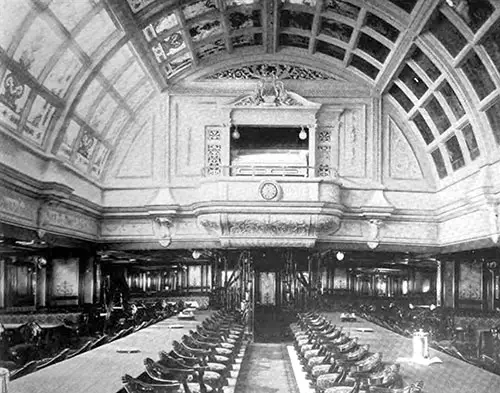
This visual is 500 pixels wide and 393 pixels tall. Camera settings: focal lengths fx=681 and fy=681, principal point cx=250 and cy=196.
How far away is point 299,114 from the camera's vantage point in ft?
59.3

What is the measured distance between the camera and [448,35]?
13438 millimetres

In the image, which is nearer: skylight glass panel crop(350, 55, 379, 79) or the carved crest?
skylight glass panel crop(350, 55, 379, 79)

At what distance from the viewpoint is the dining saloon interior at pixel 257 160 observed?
13.1 m

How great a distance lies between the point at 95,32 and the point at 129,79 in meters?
3.26

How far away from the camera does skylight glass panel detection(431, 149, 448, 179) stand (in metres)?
17.6

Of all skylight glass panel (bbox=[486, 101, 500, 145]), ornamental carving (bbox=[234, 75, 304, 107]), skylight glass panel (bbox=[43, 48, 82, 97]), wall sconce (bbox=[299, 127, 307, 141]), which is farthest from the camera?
ornamental carving (bbox=[234, 75, 304, 107])

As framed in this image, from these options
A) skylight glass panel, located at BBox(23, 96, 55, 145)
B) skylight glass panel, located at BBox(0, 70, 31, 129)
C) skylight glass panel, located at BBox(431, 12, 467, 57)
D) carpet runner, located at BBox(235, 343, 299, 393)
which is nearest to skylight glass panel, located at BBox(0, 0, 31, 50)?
skylight glass panel, located at BBox(0, 70, 31, 129)

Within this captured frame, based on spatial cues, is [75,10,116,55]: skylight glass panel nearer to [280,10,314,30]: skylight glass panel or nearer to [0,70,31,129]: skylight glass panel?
[0,70,31,129]: skylight glass panel

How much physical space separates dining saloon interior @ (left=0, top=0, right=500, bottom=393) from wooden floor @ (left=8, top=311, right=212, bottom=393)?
305 cm

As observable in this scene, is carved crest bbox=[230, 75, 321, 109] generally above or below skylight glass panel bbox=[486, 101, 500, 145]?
above

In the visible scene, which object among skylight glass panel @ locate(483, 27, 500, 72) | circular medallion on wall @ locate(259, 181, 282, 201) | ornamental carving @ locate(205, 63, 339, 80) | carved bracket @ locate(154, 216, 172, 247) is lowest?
carved bracket @ locate(154, 216, 172, 247)

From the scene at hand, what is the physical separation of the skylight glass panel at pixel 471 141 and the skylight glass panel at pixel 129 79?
783 cm

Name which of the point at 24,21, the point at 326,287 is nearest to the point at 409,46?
the point at 24,21

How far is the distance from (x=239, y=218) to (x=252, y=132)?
252 centimetres
